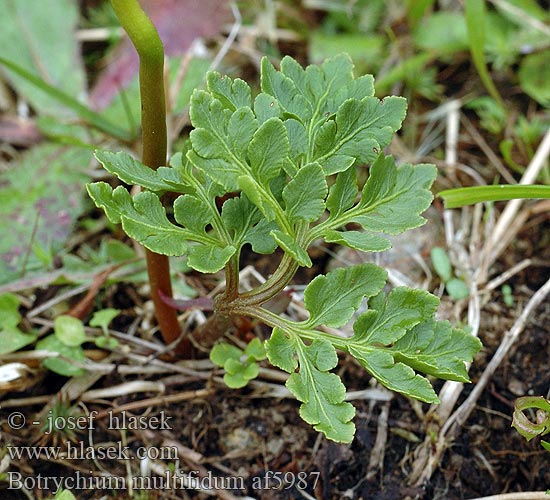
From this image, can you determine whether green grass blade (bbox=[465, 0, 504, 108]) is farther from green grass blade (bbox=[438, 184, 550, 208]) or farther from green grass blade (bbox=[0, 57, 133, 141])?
green grass blade (bbox=[0, 57, 133, 141])

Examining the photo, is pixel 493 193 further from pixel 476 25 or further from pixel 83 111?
pixel 83 111

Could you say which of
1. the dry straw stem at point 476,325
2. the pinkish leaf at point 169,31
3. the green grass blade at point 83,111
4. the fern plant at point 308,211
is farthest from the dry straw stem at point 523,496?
the pinkish leaf at point 169,31

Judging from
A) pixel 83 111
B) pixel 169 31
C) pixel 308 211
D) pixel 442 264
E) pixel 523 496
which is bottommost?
pixel 523 496

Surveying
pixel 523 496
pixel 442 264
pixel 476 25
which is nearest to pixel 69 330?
pixel 442 264

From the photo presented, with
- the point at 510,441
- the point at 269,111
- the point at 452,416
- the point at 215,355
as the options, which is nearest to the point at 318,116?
the point at 269,111

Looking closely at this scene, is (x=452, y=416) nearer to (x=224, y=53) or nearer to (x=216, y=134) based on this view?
(x=216, y=134)

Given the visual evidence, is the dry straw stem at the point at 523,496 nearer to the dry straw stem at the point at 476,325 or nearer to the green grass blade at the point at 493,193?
the dry straw stem at the point at 476,325

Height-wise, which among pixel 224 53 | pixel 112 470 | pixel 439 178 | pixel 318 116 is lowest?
pixel 112 470
